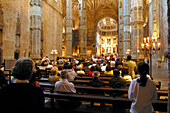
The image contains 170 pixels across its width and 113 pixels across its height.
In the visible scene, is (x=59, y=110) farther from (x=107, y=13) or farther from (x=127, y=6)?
(x=107, y=13)

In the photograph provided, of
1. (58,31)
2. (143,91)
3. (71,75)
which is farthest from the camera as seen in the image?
(58,31)

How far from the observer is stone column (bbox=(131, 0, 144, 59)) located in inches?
485

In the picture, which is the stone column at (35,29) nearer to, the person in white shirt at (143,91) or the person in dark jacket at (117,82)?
the person in dark jacket at (117,82)

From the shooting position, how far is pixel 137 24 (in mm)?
12688

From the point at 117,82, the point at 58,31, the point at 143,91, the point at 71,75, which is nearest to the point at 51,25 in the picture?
the point at 58,31

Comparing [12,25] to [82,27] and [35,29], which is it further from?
[82,27]

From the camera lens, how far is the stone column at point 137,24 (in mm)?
12312

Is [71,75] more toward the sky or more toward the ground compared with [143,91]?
more toward the ground

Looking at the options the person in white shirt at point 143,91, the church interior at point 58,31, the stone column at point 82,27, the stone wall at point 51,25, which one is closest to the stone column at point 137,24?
the church interior at point 58,31

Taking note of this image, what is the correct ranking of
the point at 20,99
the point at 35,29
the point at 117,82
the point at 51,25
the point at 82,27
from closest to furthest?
the point at 20,99 → the point at 117,82 → the point at 35,29 → the point at 51,25 → the point at 82,27

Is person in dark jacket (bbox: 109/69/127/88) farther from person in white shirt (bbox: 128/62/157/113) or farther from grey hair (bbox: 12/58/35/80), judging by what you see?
grey hair (bbox: 12/58/35/80)

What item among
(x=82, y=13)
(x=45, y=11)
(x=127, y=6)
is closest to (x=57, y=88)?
(x=127, y=6)

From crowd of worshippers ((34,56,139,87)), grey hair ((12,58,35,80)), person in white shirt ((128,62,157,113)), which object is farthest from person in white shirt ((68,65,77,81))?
grey hair ((12,58,35,80))

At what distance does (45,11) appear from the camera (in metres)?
24.0
